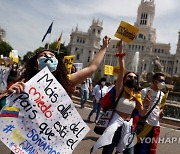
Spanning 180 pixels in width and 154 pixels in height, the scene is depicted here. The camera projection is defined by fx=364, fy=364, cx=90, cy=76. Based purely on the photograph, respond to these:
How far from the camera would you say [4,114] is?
2.88 metres

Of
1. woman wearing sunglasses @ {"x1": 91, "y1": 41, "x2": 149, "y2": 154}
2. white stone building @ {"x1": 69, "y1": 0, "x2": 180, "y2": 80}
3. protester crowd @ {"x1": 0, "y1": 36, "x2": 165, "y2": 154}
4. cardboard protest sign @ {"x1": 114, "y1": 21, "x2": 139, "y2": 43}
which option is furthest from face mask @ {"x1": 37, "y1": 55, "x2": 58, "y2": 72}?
white stone building @ {"x1": 69, "y1": 0, "x2": 180, "y2": 80}

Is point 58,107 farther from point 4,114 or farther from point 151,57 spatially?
point 151,57

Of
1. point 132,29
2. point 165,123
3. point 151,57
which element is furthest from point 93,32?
point 132,29

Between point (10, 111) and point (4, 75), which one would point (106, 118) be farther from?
point (4, 75)

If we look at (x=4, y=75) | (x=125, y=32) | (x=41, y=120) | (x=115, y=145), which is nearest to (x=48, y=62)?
(x=41, y=120)

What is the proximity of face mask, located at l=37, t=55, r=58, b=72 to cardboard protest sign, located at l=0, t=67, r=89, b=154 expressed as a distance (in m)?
0.12

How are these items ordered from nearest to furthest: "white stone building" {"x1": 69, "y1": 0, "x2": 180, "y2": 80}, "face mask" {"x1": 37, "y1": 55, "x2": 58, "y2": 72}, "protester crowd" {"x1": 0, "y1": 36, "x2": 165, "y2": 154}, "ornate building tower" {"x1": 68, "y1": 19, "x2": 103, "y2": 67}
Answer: "face mask" {"x1": 37, "y1": 55, "x2": 58, "y2": 72} → "protester crowd" {"x1": 0, "y1": 36, "x2": 165, "y2": 154} → "white stone building" {"x1": 69, "y1": 0, "x2": 180, "y2": 80} → "ornate building tower" {"x1": 68, "y1": 19, "x2": 103, "y2": 67}

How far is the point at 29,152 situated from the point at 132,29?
12.5ft

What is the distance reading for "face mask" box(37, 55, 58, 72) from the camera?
3172 millimetres

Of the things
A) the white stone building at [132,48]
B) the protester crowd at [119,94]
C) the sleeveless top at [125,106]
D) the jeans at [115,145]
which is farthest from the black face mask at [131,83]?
the white stone building at [132,48]

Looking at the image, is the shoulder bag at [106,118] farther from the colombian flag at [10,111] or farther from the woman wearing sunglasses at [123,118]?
the colombian flag at [10,111]

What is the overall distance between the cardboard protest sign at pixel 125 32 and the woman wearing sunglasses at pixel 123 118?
114 cm

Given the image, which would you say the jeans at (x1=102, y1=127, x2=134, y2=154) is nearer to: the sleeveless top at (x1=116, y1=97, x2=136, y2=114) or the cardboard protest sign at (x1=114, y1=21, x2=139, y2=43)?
the sleeveless top at (x1=116, y1=97, x2=136, y2=114)

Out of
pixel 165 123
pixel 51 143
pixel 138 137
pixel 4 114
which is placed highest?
pixel 4 114
